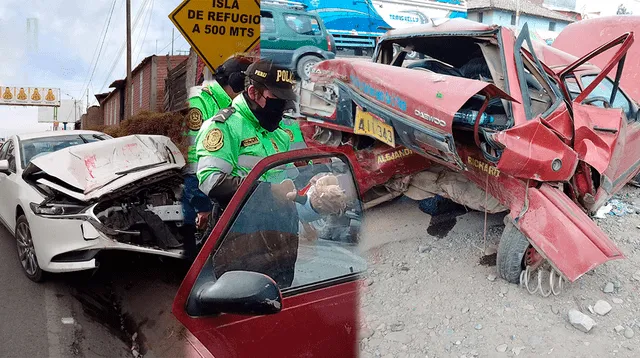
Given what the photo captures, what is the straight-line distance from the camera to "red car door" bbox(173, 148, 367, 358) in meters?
1.46

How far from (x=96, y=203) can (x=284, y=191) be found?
2842mm

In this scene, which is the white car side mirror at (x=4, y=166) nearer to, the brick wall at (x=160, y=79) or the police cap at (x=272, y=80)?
the brick wall at (x=160, y=79)

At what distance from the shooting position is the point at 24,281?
416cm

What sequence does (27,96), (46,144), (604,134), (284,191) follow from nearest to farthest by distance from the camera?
(284,191) → (604,134) → (27,96) → (46,144)

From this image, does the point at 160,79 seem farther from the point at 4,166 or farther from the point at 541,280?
the point at 541,280

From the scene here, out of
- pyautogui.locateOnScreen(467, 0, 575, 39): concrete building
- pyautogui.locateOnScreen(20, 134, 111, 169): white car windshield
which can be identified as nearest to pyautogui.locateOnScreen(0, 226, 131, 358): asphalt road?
pyautogui.locateOnScreen(20, 134, 111, 169): white car windshield

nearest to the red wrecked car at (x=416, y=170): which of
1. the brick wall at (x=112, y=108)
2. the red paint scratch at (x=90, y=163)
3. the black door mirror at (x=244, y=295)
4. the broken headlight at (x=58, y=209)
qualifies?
the black door mirror at (x=244, y=295)

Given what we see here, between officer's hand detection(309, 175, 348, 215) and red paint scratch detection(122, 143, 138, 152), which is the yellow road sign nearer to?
red paint scratch detection(122, 143, 138, 152)

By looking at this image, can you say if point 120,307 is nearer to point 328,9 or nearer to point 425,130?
point 425,130

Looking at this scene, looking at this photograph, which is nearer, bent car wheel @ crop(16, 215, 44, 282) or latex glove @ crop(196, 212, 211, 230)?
latex glove @ crop(196, 212, 211, 230)

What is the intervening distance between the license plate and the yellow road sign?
1.11 m

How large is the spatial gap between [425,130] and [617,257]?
4.78 ft

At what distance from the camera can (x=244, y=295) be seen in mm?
1283

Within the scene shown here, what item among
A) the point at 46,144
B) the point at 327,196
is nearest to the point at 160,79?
the point at 46,144
